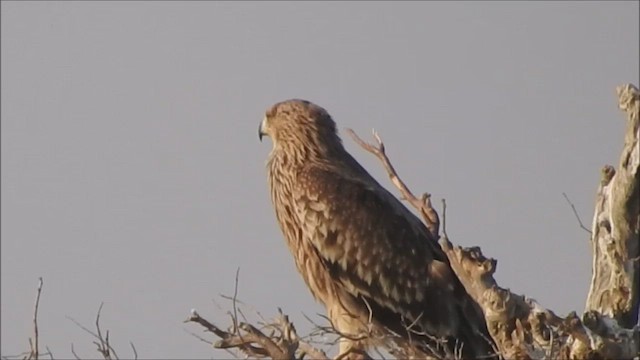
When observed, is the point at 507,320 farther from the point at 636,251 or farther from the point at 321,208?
the point at 321,208

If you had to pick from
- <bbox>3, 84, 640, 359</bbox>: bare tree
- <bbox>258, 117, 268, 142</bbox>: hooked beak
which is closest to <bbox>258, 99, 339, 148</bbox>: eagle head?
<bbox>258, 117, 268, 142</bbox>: hooked beak

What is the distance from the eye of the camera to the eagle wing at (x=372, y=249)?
347 inches

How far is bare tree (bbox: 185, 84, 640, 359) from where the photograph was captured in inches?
239

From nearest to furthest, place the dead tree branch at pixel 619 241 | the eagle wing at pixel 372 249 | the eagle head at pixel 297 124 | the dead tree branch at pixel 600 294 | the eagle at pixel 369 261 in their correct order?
1. the dead tree branch at pixel 600 294
2. the dead tree branch at pixel 619 241
3. the eagle at pixel 369 261
4. the eagle wing at pixel 372 249
5. the eagle head at pixel 297 124

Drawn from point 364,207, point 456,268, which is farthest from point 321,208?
point 456,268

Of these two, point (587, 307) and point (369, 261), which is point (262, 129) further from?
point (587, 307)

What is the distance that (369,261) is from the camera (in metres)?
8.93

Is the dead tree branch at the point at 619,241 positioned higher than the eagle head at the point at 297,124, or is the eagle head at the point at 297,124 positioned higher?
the eagle head at the point at 297,124

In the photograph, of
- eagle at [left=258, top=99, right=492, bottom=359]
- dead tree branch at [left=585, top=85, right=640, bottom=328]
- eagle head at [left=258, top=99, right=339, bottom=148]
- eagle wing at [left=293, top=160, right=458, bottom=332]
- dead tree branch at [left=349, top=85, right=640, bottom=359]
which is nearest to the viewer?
dead tree branch at [left=349, top=85, right=640, bottom=359]

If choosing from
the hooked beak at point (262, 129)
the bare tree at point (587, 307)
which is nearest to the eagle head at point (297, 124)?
the hooked beak at point (262, 129)

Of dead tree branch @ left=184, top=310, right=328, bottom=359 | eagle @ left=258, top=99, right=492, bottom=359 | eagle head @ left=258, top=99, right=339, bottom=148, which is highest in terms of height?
eagle head @ left=258, top=99, right=339, bottom=148

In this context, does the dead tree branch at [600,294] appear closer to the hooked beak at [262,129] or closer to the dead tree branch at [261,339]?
the dead tree branch at [261,339]

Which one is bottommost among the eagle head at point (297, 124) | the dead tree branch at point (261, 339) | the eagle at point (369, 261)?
the dead tree branch at point (261, 339)

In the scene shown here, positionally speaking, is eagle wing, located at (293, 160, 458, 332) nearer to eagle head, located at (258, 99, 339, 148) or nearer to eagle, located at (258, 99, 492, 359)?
eagle, located at (258, 99, 492, 359)
